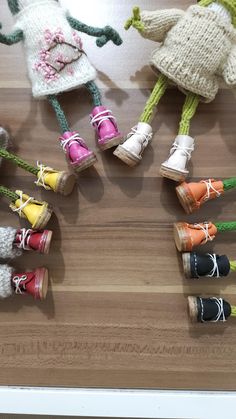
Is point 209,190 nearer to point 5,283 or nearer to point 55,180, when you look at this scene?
point 55,180

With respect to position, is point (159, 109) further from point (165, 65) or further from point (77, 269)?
point (77, 269)

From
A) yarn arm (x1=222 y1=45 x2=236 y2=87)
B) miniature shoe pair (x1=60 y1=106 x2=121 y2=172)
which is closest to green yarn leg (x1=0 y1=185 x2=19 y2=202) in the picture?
miniature shoe pair (x1=60 y1=106 x2=121 y2=172)

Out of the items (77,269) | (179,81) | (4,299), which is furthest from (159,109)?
(4,299)

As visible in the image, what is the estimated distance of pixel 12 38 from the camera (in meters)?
0.77

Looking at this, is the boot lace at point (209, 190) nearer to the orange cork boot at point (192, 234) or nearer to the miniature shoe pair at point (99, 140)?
the orange cork boot at point (192, 234)

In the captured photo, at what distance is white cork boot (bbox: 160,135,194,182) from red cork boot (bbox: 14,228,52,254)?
0.26 meters

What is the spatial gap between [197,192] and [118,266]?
0.72 ft

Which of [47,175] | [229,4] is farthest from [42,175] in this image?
[229,4]

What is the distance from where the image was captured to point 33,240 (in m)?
0.76

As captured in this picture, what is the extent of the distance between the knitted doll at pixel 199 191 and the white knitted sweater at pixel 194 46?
175mm

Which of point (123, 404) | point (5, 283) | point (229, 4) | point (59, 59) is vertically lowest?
point (123, 404)

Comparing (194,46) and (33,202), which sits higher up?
(194,46)

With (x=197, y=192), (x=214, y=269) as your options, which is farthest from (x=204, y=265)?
(x=197, y=192)

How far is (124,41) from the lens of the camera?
0.88m
